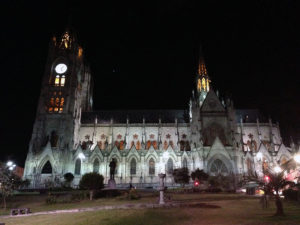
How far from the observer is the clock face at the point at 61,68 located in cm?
5980

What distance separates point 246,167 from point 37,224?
44.4 meters

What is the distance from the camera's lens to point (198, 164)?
4622 cm

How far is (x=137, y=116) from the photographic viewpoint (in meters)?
65.2

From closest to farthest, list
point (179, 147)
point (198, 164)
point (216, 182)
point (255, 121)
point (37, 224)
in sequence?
point (37, 224) < point (216, 182) < point (198, 164) < point (179, 147) < point (255, 121)

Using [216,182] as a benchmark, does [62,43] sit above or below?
above

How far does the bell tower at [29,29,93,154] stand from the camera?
52.3 m

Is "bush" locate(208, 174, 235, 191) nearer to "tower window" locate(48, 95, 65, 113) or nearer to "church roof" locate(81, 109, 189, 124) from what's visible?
"church roof" locate(81, 109, 189, 124)

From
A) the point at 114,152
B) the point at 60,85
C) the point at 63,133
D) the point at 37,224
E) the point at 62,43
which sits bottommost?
the point at 37,224

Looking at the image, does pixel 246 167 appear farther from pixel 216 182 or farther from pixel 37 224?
pixel 37 224

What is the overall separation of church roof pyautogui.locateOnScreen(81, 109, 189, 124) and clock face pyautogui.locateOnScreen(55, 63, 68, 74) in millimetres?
13128

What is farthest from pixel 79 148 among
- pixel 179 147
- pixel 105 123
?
pixel 179 147

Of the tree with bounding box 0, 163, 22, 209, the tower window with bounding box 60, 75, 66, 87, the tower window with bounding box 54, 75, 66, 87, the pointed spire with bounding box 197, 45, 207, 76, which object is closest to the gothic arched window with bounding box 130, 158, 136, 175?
the tower window with bounding box 54, 75, 66, 87

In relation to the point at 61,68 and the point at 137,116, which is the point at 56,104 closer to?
the point at 61,68

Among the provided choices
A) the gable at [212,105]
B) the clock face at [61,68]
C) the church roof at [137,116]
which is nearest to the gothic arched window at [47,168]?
the church roof at [137,116]
